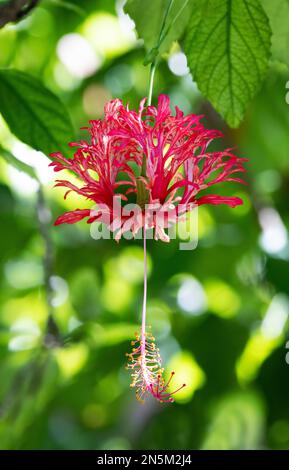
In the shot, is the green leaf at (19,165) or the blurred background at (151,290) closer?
the green leaf at (19,165)

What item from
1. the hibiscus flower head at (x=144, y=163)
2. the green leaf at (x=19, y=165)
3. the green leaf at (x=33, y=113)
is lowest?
the hibiscus flower head at (x=144, y=163)

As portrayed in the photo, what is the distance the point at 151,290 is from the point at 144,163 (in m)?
1.21

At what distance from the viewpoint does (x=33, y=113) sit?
106cm

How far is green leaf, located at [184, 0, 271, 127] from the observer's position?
0.87m

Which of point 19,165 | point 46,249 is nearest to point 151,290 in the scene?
point 46,249

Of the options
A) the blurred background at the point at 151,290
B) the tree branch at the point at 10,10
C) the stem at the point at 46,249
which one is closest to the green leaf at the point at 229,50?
the tree branch at the point at 10,10

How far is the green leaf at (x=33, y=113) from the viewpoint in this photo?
1039 millimetres

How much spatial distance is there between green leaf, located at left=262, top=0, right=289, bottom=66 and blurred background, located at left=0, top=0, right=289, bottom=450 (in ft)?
3.01

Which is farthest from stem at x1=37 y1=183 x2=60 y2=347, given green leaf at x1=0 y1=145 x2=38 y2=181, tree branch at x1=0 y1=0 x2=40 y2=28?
tree branch at x1=0 y1=0 x2=40 y2=28

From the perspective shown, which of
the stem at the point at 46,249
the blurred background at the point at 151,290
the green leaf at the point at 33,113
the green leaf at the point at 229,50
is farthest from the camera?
the blurred background at the point at 151,290

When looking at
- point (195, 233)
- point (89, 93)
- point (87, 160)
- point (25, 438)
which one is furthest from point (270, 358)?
point (87, 160)

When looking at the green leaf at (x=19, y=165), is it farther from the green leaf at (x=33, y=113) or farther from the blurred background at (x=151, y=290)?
the blurred background at (x=151, y=290)

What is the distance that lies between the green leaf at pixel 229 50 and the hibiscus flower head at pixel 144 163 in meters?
0.06
